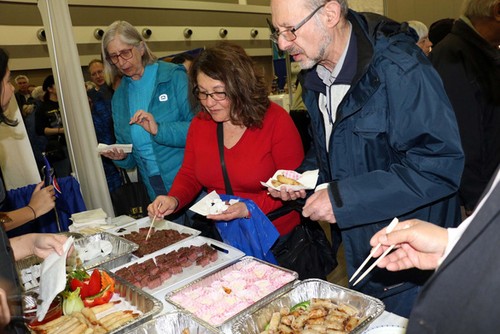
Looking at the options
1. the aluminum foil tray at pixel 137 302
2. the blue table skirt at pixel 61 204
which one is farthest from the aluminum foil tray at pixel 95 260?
the blue table skirt at pixel 61 204

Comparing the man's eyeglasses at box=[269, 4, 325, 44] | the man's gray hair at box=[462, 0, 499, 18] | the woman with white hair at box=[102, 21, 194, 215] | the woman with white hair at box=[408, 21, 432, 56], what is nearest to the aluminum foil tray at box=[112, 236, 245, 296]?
the woman with white hair at box=[102, 21, 194, 215]

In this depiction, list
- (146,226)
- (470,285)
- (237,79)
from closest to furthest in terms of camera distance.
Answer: (470,285), (237,79), (146,226)

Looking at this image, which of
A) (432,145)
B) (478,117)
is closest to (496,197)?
(432,145)

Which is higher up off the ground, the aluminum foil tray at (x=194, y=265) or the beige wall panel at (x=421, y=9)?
the beige wall panel at (x=421, y=9)

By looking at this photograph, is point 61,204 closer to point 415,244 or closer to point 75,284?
point 75,284

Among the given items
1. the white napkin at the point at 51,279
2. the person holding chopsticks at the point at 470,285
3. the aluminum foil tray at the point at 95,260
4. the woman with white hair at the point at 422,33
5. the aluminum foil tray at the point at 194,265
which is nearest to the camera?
the person holding chopsticks at the point at 470,285

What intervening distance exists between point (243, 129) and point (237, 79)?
0.28 m

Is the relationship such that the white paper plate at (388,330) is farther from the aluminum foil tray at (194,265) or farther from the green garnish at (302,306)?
the aluminum foil tray at (194,265)

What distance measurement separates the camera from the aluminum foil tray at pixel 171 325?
148 cm

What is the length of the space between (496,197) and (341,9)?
1.28 m

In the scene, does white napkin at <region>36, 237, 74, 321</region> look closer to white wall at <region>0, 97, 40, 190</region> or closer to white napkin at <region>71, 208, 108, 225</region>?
white napkin at <region>71, 208, 108, 225</region>

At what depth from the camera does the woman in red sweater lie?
2.20 meters

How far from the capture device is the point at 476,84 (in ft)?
7.54

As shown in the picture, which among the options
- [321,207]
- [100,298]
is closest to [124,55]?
[100,298]
